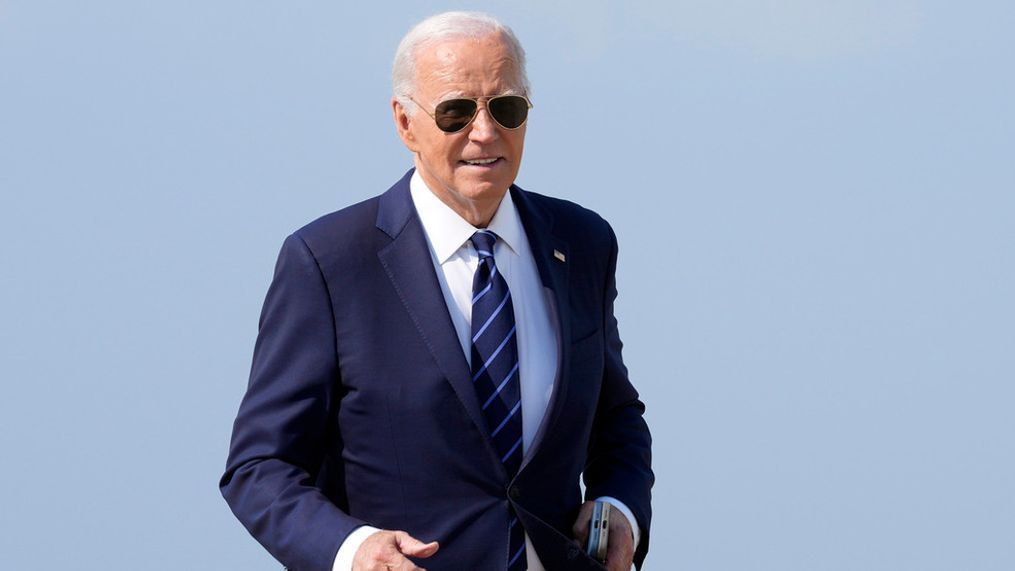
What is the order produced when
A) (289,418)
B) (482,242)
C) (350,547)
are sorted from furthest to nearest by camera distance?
1. (482,242)
2. (289,418)
3. (350,547)

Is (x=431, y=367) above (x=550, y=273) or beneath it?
beneath

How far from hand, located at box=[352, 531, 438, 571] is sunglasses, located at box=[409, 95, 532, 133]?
3.33 feet

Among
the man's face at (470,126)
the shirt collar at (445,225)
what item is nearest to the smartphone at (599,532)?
the shirt collar at (445,225)

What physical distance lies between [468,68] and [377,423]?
0.91 metres

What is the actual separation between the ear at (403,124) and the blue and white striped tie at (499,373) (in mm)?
370

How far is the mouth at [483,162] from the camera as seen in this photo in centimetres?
405

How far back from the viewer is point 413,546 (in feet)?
12.2

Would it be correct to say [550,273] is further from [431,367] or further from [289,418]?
[289,418]

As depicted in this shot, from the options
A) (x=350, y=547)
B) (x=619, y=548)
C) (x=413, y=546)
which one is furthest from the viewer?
(x=619, y=548)

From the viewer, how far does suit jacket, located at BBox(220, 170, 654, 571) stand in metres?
3.98

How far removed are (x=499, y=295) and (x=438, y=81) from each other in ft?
1.86

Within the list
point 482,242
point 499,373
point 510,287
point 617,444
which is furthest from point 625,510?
point 482,242

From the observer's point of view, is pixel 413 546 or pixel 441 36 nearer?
pixel 413 546

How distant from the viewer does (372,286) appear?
4.09 meters
